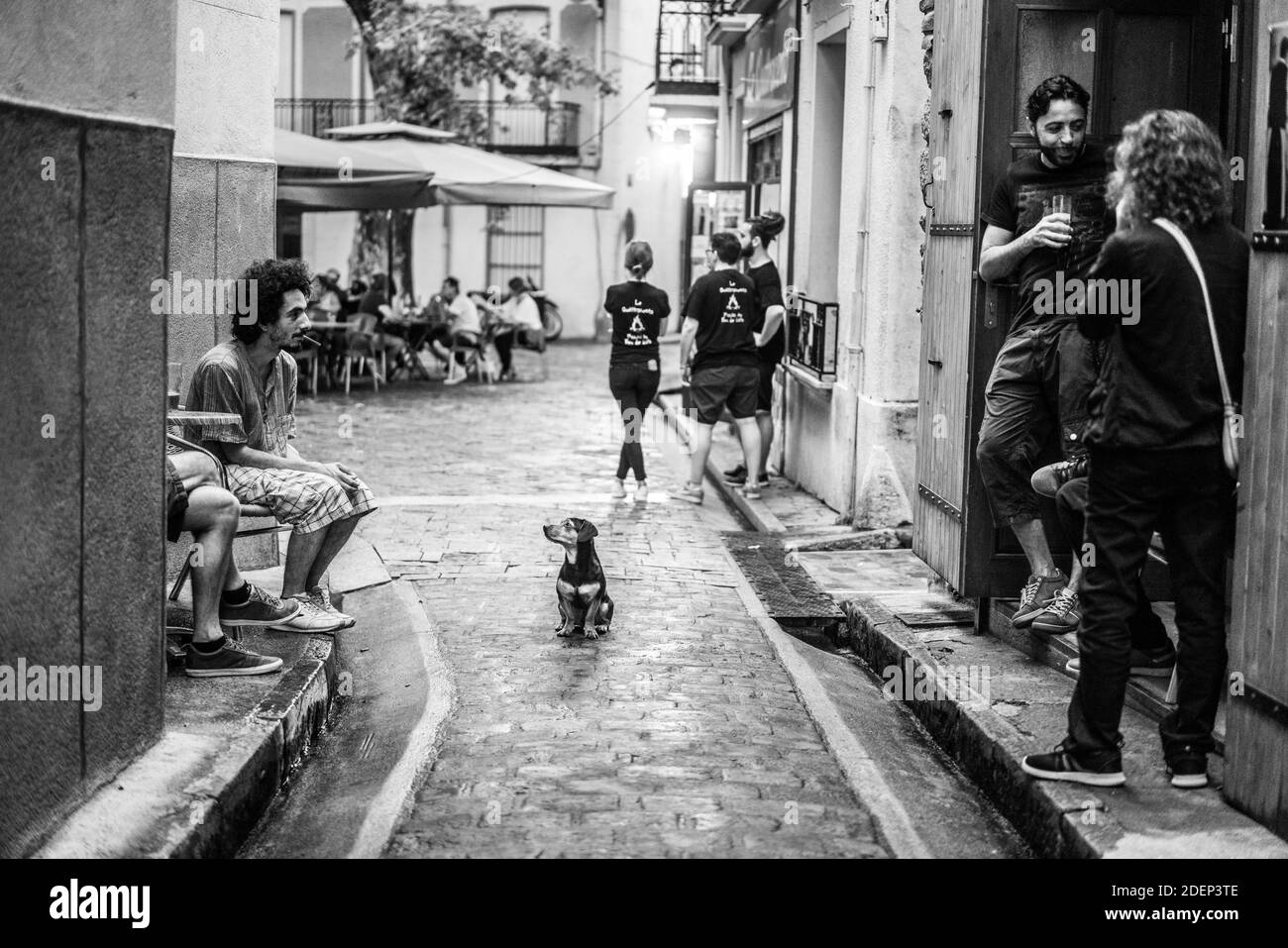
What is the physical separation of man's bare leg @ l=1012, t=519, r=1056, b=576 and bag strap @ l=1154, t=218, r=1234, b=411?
2.12 m

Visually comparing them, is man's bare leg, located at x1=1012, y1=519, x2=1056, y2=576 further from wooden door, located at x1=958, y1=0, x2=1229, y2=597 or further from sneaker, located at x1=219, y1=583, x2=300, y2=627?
sneaker, located at x1=219, y1=583, x2=300, y2=627

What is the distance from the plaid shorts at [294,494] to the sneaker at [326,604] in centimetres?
44

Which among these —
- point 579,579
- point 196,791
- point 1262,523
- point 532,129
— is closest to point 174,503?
point 196,791

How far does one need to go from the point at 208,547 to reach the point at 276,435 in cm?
107

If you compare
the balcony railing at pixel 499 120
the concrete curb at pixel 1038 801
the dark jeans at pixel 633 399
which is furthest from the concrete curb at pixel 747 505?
the balcony railing at pixel 499 120

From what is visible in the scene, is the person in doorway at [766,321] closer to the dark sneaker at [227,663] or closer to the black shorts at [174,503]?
the dark sneaker at [227,663]

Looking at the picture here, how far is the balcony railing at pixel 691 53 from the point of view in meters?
22.3

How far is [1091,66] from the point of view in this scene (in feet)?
24.8

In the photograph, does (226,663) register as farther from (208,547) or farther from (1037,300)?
(1037,300)

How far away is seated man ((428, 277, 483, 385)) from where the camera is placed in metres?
24.0

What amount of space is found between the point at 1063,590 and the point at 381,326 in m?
17.2

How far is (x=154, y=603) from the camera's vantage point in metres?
5.95
